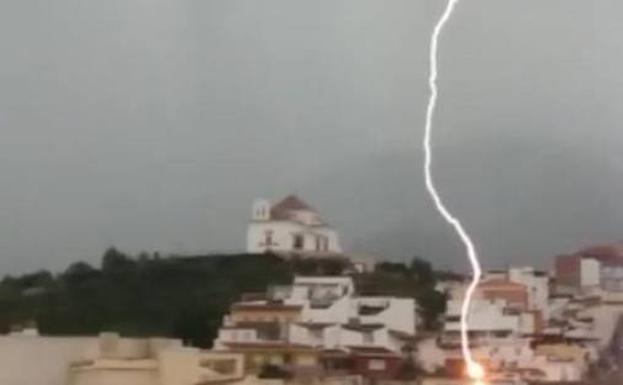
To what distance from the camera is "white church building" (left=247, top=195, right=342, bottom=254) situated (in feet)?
11.2

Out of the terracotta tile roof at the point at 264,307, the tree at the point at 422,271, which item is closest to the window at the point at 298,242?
the terracotta tile roof at the point at 264,307

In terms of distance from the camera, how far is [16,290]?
11.4 feet

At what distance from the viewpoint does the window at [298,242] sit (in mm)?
3402

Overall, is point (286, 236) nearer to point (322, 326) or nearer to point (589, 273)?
point (322, 326)

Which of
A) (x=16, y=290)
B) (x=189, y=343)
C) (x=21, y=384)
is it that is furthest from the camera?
(x=16, y=290)

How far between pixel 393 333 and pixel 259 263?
38 cm

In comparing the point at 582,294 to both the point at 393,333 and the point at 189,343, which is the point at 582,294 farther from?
the point at 189,343

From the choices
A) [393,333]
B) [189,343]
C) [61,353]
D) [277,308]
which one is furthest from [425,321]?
[61,353]

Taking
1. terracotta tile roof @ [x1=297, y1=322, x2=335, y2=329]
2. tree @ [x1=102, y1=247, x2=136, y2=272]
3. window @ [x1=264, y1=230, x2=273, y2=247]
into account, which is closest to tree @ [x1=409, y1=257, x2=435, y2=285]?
terracotta tile roof @ [x1=297, y1=322, x2=335, y2=329]

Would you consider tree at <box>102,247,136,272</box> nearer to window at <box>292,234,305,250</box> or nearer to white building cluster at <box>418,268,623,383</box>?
window at <box>292,234,305,250</box>

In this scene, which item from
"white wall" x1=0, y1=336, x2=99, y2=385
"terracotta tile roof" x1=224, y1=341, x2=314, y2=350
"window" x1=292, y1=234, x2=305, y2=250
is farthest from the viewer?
"window" x1=292, y1=234, x2=305, y2=250

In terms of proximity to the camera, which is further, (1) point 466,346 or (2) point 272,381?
(1) point 466,346

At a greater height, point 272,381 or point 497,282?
point 497,282

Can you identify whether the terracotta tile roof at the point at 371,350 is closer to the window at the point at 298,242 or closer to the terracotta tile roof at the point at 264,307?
the terracotta tile roof at the point at 264,307
